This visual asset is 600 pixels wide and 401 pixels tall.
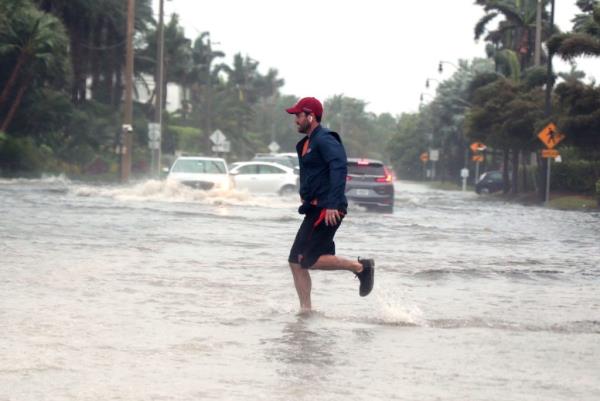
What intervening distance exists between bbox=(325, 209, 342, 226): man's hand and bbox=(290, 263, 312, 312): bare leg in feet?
1.81

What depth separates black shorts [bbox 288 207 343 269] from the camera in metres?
10.8

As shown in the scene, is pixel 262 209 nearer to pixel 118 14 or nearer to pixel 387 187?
pixel 387 187

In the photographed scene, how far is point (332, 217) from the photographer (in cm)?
1055

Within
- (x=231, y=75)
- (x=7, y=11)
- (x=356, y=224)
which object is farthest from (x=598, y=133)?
(x=231, y=75)

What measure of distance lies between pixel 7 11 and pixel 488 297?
170 feet

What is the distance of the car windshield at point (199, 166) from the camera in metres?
38.7

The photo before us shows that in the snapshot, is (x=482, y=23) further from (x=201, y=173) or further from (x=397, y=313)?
(x=397, y=313)

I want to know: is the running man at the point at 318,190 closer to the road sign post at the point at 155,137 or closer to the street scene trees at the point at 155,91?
the street scene trees at the point at 155,91

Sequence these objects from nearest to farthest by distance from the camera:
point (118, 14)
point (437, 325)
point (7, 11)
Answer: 1. point (437, 325)
2. point (7, 11)
3. point (118, 14)

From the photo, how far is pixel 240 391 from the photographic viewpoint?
742cm

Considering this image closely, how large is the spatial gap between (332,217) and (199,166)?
28.4m

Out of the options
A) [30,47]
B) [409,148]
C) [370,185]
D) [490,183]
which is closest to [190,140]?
[490,183]

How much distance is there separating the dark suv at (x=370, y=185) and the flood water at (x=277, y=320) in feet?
40.6

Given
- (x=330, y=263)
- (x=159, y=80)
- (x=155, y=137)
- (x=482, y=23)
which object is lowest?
(x=330, y=263)
